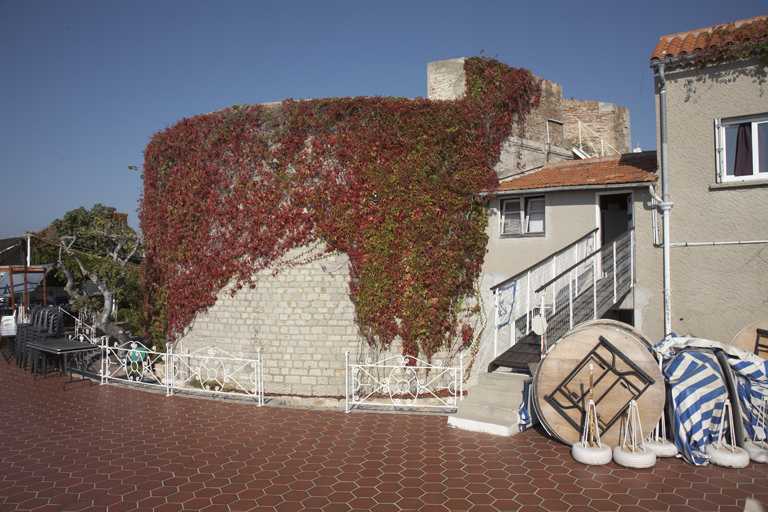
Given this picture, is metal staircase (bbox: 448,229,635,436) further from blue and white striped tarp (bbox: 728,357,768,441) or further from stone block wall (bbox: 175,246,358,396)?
stone block wall (bbox: 175,246,358,396)

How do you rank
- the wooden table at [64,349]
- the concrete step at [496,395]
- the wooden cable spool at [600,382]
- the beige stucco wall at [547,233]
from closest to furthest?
the wooden cable spool at [600,382] → the concrete step at [496,395] → the beige stucco wall at [547,233] → the wooden table at [64,349]

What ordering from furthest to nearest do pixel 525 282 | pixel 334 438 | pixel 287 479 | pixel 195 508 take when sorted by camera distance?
pixel 525 282 < pixel 334 438 < pixel 287 479 < pixel 195 508

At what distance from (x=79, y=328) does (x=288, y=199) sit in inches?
396

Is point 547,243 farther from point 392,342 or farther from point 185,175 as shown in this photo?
point 185,175

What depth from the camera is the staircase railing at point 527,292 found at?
10067 mm

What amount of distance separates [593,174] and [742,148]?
266 cm

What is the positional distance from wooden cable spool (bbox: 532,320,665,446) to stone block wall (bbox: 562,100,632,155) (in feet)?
40.2

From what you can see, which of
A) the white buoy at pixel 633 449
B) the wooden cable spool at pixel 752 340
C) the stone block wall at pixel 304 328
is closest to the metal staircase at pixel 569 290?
the stone block wall at pixel 304 328

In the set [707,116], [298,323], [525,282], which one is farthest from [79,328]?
[707,116]

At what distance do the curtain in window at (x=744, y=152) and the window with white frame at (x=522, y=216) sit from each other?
12.1 feet

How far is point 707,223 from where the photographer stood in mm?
9250

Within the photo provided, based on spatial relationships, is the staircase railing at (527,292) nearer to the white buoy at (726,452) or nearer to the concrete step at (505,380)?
the concrete step at (505,380)

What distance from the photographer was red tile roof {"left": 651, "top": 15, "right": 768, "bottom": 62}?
8773mm

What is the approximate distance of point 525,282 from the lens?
10.3 m
